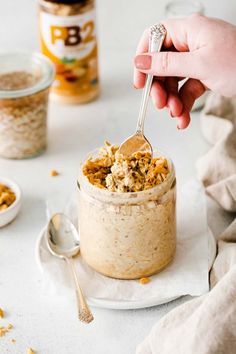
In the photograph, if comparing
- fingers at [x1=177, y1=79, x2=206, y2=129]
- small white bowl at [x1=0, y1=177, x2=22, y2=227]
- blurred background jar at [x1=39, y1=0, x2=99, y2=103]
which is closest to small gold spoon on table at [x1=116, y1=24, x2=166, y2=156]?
fingers at [x1=177, y1=79, x2=206, y2=129]

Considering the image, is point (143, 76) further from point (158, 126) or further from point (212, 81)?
point (158, 126)

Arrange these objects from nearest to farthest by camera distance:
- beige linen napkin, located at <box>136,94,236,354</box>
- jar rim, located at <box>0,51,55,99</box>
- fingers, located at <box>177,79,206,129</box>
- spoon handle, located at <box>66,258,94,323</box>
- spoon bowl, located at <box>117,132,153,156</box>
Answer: beige linen napkin, located at <box>136,94,236,354</box>
spoon handle, located at <box>66,258,94,323</box>
spoon bowl, located at <box>117,132,153,156</box>
fingers, located at <box>177,79,206,129</box>
jar rim, located at <box>0,51,55,99</box>

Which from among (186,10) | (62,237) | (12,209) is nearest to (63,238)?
(62,237)

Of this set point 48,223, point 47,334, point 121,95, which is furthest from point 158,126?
point 47,334

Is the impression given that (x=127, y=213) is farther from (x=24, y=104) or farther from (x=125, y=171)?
(x=24, y=104)

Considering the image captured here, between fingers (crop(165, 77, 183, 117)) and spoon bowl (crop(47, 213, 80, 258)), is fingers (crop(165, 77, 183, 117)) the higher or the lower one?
the higher one

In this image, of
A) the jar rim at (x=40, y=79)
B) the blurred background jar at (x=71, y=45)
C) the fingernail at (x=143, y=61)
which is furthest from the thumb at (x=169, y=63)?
the blurred background jar at (x=71, y=45)

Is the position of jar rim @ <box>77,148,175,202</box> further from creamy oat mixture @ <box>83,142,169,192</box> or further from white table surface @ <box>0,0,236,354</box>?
white table surface @ <box>0,0,236,354</box>
